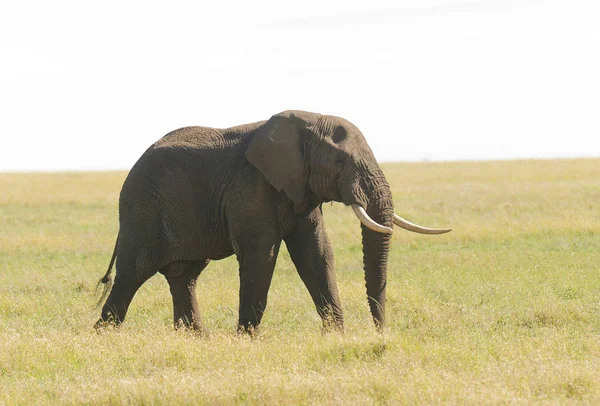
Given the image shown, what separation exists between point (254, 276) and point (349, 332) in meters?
1.23

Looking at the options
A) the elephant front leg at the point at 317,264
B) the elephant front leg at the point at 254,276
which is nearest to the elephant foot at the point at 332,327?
the elephant front leg at the point at 317,264

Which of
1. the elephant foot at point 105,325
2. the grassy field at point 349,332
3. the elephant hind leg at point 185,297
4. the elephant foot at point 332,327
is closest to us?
the grassy field at point 349,332

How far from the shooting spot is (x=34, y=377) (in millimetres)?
9211

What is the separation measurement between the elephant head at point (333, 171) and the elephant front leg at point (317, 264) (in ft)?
1.29

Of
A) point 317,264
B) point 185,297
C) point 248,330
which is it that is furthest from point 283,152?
point 185,297

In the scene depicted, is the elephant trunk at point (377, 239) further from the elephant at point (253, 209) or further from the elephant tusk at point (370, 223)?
the elephant tusk at point (370, 223)

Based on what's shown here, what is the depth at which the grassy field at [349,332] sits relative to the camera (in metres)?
7.88

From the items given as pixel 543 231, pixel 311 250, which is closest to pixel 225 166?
pixel 311 250

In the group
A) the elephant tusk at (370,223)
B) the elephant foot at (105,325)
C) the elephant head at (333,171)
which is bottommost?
the elephant foot at (105,325)

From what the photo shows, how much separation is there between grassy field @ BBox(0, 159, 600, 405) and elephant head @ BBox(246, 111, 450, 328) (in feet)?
2.82

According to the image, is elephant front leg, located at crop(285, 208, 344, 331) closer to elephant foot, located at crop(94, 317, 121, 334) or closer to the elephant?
the elephant

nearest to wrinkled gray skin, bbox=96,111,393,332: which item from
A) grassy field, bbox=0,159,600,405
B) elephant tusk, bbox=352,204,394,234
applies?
elephant tusk, bbox=352,204,394,234

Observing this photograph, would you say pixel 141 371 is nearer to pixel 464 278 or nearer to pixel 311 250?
pixel 311 250

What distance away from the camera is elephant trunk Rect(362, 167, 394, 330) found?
1010 cm
